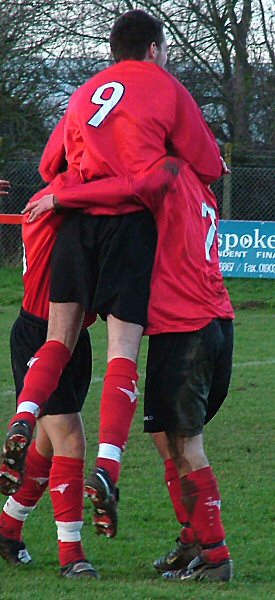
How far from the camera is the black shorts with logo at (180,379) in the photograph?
13.5 feet

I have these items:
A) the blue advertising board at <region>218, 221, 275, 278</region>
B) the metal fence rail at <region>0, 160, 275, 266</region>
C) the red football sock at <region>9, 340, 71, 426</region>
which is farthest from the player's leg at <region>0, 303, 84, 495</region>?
the metal fence rail at <region>0, 160, 275, 266</region>

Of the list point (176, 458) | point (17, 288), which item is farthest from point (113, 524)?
point (17, 288)

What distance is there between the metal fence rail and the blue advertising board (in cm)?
148

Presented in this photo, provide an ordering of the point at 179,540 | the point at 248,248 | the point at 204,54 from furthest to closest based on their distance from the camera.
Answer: the point at 204,54 → the point at 248,248 → the point at 179,540

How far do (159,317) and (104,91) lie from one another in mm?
867

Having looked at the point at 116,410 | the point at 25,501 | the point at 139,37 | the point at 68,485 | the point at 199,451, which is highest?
the point at 139,37

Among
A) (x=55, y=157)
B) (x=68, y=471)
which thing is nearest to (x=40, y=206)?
(x=55, y=157)

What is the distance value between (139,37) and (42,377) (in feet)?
4.38

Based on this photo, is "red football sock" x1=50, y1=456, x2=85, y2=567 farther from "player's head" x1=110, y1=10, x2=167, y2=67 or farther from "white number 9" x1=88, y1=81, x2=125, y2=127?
"player's head" x1=110, y1=10, x2=167, y2=67

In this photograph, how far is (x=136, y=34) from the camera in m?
4.18

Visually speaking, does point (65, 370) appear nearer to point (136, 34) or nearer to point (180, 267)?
point (180, 267)

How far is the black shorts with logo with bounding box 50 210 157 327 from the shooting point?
400cm

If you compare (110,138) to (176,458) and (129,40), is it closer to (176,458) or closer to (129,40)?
(129,40)

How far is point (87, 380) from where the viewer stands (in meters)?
4.55
